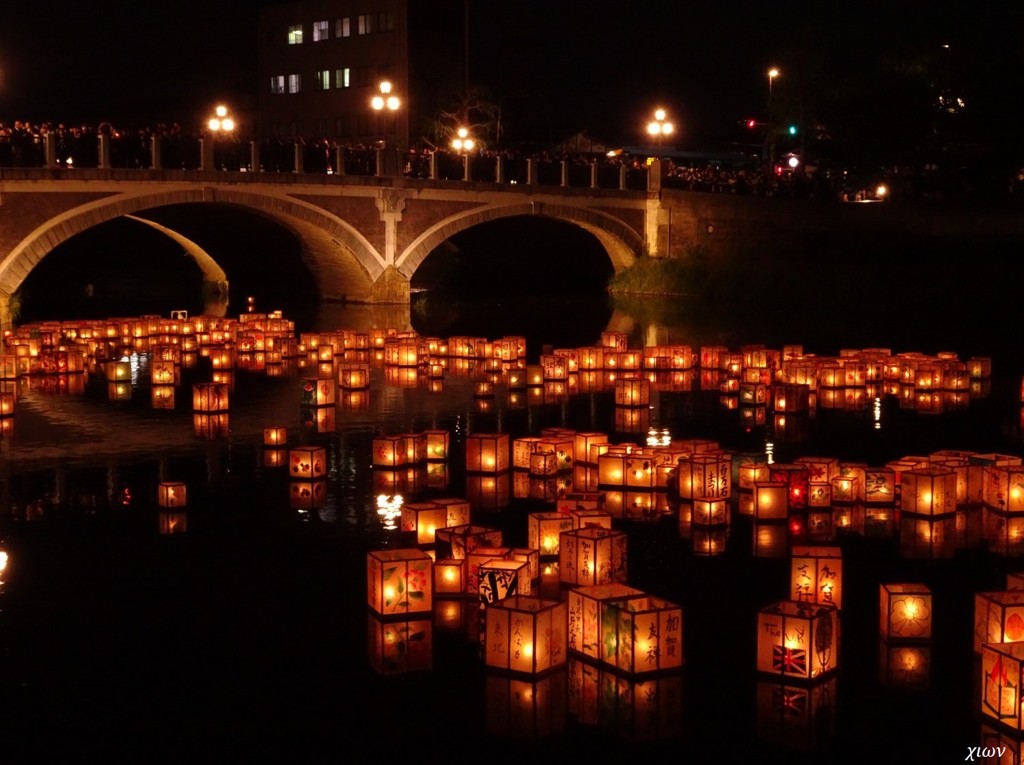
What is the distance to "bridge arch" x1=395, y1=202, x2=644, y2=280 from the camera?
1746 inches

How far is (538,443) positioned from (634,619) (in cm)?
673

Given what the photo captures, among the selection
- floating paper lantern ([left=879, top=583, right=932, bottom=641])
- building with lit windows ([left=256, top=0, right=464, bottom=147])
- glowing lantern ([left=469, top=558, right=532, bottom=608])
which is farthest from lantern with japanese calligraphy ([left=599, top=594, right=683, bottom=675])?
building with lit windows ([left=256, top=0, right=464, bottom=147])

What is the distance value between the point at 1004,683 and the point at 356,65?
67.9m

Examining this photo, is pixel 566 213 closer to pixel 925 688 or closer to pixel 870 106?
pixel 870 106

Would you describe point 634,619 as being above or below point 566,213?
below

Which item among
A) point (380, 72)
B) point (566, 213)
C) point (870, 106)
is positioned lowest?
point (566, 213)

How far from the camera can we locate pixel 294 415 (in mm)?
21031

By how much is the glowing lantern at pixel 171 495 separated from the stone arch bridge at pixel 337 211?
812 inches

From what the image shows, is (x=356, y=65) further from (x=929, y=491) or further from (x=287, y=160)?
(x=929, y=491)

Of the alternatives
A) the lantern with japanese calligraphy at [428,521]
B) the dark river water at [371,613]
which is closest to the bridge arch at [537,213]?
the dark river water at [371,613]

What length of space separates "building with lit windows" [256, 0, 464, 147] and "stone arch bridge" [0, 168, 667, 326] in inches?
833

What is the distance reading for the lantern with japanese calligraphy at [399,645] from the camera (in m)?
9.95

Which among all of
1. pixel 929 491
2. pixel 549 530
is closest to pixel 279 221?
pixel 929 491

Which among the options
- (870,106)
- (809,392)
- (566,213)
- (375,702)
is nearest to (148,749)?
(375,702)
